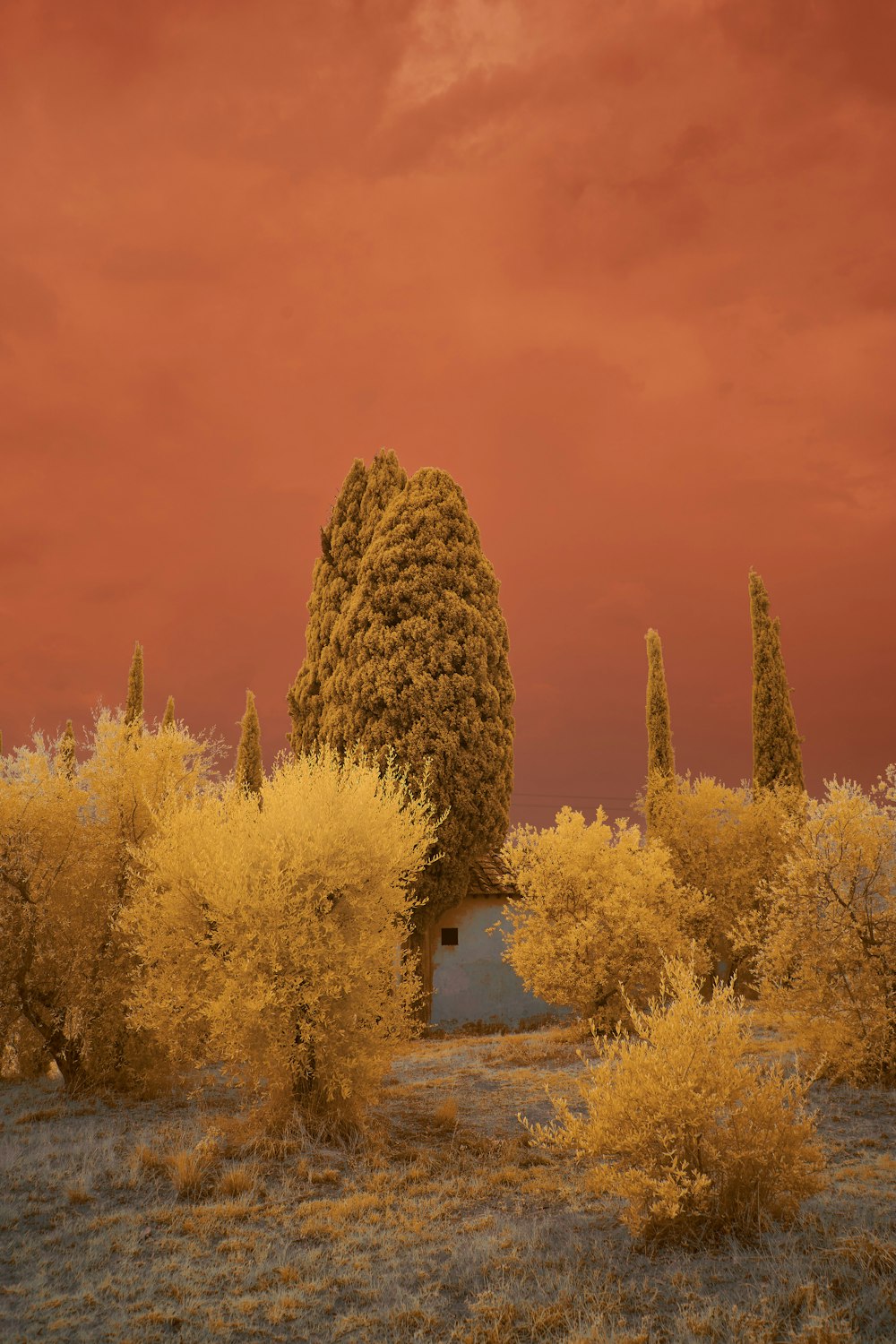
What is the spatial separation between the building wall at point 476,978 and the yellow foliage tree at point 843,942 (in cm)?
1166

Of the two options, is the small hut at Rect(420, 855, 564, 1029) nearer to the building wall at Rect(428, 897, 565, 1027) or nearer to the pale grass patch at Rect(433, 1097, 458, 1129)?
the building wall at Rect(428, 897, 565, 1027)

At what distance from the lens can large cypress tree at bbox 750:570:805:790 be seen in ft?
101

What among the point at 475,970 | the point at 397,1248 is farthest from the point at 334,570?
the point at 397,1248

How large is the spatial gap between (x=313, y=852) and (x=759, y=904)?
16.5m

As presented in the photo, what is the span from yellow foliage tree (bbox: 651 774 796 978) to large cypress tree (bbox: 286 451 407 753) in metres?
11.4

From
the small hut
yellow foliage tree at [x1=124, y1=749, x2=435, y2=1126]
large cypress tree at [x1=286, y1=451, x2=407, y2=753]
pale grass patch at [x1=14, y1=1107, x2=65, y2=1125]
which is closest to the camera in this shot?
yellow foliage tree at [x1=124, y1=749, x2=435, y2=1126]

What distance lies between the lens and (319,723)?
26.9m

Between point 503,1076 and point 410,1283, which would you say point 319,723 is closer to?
point 503,1076

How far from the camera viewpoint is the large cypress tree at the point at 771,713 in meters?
30.9

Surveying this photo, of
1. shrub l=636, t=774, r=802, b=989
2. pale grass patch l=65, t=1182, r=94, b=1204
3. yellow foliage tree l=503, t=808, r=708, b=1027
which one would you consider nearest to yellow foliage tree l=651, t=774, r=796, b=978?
shrub l=636, t=774, r=802, b=989

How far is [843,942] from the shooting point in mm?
13273

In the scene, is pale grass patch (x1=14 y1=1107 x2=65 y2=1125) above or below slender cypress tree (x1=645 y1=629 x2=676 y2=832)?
below

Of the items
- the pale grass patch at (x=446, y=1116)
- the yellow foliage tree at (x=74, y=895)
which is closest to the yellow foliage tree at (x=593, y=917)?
the pale grass patch at (x=446, y=1116)

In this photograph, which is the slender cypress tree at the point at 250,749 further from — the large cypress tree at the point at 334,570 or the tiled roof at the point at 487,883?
the tiled roof at the point at 487,883
